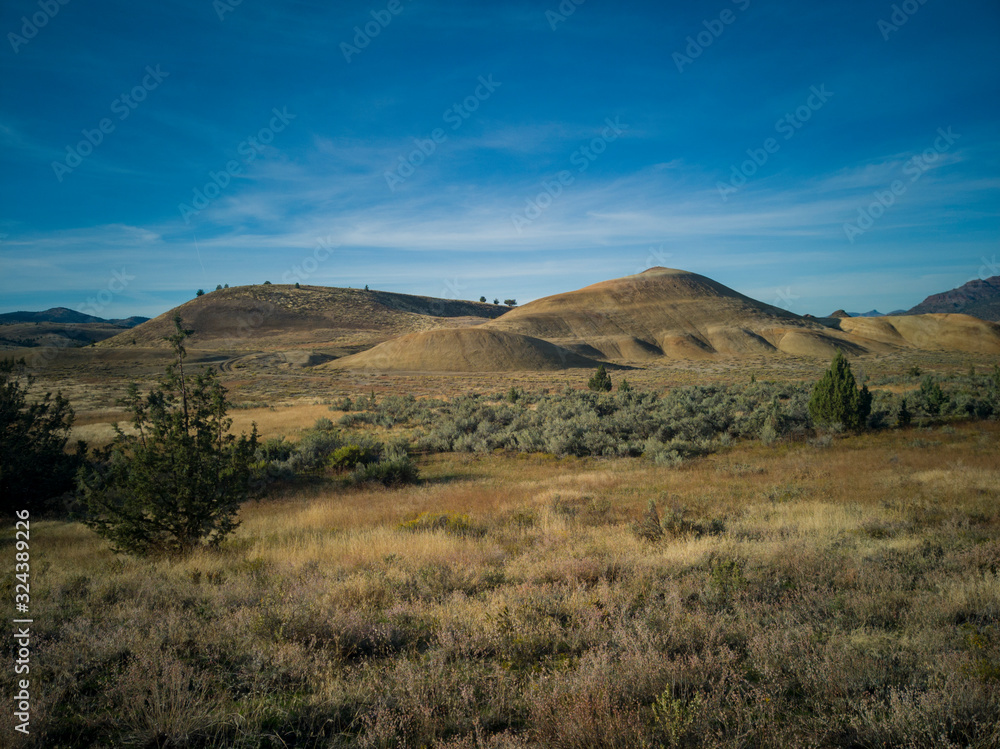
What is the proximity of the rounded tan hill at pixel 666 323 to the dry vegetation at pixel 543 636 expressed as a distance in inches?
3585

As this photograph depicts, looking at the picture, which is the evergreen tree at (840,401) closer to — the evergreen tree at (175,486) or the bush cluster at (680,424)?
the bush cluster at (680,424)

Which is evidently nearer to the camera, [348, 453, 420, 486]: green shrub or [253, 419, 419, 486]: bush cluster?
[348, 453, 420, 486]: green shrub

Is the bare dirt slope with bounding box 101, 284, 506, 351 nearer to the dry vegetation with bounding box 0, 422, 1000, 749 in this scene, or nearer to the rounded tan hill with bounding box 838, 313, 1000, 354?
the dry vegetation with bounding box 0, 422, 1000, 749

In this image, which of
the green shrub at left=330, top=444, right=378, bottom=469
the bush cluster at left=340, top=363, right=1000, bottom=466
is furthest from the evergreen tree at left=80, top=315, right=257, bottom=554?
the bush cluster at left=340, top=363, right=1000, bottom=466

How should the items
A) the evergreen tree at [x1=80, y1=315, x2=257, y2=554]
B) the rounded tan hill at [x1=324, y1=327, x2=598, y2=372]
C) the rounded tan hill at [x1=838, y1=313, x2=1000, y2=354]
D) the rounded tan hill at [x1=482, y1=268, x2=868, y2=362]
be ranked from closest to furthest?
the evergreen tree at [x1=80, y1=315, x2=257, y2=554] → the rounded tan hill at [x1=324, y1=327, x2=598, y2=372] → the rounded tan hill at [x1=838, y1=313, x2=1000, y2=354] → the rounded tan hill at [x1=482, y1=268, x2=868, y2=362]

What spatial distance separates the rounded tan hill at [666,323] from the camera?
98688 millimetres

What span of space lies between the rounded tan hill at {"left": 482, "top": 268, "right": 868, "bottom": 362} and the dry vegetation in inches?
3585

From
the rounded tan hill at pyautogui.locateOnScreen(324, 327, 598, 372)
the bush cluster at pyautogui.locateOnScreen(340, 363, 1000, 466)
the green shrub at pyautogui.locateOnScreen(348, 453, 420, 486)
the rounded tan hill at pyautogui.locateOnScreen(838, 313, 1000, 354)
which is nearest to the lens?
the green shrub at pyautogui.locateOnScreen(348, 453, 420, 486)

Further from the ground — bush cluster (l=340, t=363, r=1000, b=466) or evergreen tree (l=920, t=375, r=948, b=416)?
evergreen tree (l=920, t=375, r=948, b=416)

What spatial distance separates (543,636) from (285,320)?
142 meters

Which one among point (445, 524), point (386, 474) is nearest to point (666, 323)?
point (386, 474)

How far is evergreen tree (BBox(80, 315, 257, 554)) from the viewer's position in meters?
7.56

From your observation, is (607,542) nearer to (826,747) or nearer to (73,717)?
(826,747)

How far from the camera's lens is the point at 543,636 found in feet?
13.4
